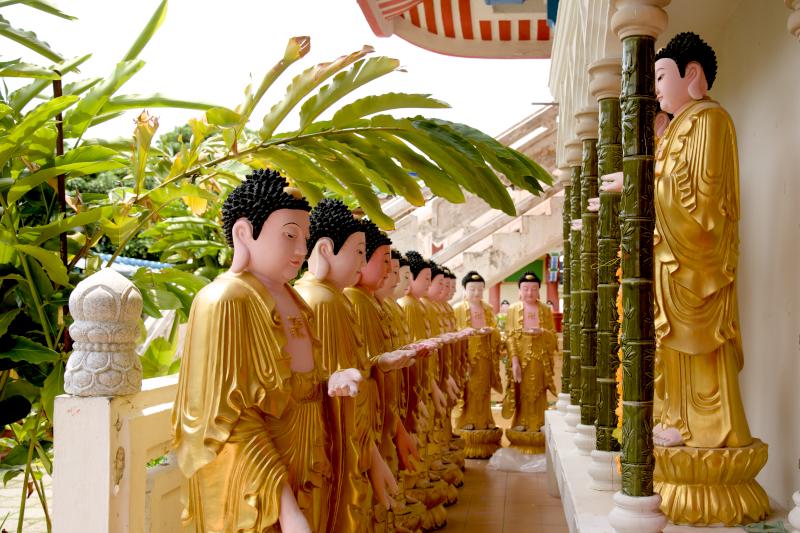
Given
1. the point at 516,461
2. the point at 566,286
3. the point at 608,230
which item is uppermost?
the point at 608,230

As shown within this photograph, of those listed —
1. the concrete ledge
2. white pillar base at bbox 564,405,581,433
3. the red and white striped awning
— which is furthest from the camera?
the red and white striped awning

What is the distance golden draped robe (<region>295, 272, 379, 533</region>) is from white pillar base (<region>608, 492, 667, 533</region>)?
2.97 feet

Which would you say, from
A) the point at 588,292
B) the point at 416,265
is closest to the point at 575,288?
the point at 588,292

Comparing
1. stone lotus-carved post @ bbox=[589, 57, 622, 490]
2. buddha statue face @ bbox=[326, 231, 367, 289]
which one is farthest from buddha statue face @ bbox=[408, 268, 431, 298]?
buddha statue face @ bbox=[326, 231, 367, 289]

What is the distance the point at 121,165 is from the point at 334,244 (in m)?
0.92

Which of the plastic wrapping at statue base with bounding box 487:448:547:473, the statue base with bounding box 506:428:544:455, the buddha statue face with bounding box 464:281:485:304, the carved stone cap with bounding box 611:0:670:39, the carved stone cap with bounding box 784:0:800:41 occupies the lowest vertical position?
the plastic wrapping at statue base with bounding box 487:448:547:473

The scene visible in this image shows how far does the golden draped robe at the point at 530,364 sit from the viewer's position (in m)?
9.66

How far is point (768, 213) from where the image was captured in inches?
179

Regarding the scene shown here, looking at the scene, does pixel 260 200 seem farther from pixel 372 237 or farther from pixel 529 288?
pixel 529 288

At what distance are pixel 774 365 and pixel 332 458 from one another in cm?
259

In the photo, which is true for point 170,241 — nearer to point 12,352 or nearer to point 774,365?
point 12,352

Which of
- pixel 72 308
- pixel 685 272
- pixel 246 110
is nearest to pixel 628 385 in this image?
pixel 685 272

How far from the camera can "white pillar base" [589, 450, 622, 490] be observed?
411cm

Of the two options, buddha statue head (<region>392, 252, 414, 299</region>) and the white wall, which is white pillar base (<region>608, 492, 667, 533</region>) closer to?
the white wall
